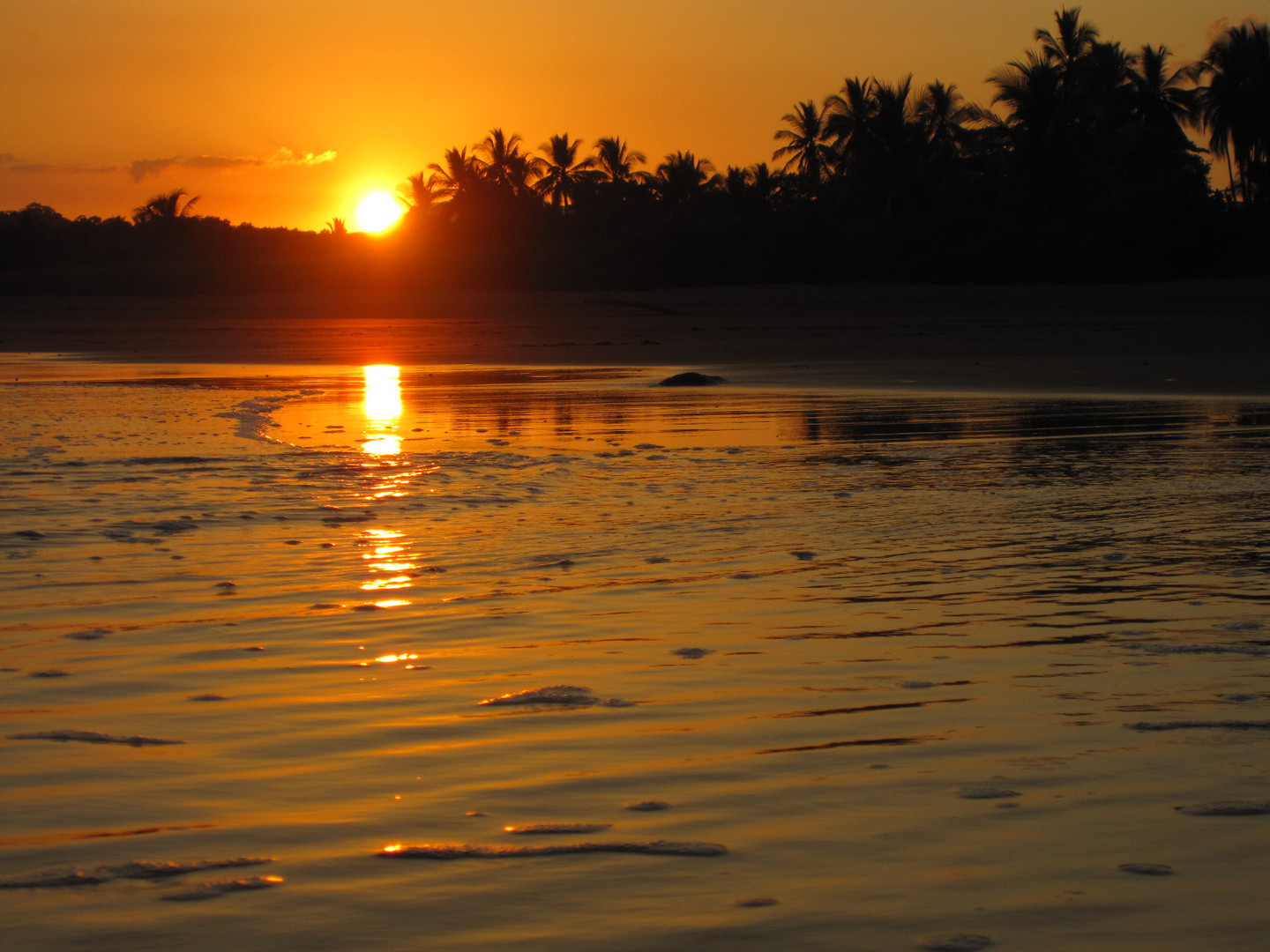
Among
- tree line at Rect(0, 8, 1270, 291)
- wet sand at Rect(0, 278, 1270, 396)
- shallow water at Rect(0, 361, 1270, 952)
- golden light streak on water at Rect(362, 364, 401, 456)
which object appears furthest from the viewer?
tree line at Rect(0, 8, 1270, 291)

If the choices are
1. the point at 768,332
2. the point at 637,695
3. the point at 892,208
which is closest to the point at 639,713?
the point at 637,695

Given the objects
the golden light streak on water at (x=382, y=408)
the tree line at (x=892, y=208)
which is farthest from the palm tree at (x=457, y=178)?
the golden light streak on water at (x=382, y=408)

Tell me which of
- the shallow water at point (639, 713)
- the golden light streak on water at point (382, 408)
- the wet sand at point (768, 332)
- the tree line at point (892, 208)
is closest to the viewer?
the shallow water at point (639, 713)

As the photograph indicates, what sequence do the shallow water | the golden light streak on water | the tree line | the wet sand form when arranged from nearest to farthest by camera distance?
the shallow water → the golden light streak on water → the wet sand → the tree line

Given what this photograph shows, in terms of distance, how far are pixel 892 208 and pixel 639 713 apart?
145 feet

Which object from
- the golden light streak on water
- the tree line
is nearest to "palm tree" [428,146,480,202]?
the tree line

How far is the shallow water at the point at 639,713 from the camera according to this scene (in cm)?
256

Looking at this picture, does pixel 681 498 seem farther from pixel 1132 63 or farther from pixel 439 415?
pixel 1132 63

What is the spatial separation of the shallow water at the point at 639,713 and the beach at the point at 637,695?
0.01 m

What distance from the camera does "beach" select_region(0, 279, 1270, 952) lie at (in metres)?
2.58

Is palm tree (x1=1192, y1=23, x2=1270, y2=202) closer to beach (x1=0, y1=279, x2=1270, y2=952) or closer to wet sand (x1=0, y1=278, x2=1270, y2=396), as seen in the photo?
wet sand (x1=0, y1=278, x2=1270, y2=396)

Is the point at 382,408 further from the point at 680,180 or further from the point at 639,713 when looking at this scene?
the point at 680,180

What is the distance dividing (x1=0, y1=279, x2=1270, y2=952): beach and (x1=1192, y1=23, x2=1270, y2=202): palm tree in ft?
129

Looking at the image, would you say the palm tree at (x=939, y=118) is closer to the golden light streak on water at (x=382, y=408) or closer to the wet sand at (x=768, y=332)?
the wet sand at (x=768, y=332)
